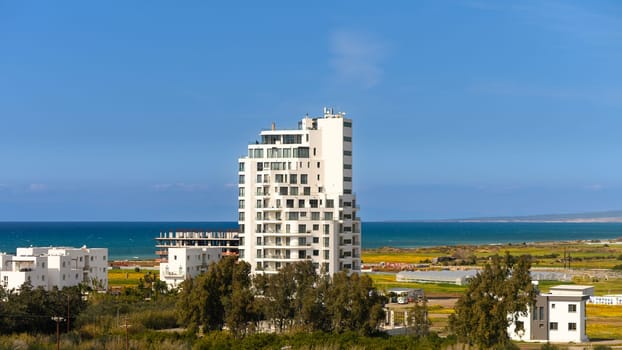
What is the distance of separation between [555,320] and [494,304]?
13303 millimetres

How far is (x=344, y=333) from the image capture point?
235 ft

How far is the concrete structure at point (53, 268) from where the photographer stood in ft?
324

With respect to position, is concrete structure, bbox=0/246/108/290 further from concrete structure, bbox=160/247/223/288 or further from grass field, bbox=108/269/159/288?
grass field, bbox=108/269/159/288

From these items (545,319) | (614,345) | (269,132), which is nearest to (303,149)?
(269,132)

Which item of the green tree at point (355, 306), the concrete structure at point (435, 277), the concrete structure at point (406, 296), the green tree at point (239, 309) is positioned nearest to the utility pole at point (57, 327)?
the green tree at point (239, 309)

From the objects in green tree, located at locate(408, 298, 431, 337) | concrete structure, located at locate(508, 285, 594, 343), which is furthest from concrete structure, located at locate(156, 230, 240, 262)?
concrete structure, located at locate(508, 285, 594, 343)

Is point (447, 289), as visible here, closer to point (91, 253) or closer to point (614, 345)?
point (91, 253)

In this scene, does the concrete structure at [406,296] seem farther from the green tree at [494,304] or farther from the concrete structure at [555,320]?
the green tree at [494,304]

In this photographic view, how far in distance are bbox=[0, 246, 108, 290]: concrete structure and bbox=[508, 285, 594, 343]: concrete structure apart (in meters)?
46.3

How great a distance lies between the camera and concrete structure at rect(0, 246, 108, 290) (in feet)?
324

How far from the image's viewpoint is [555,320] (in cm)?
8000

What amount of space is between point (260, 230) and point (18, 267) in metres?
25.1

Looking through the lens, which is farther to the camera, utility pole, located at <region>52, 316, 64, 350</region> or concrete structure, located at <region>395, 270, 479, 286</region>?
concrete structure, located at <region>395, 270, 479, 286</region>

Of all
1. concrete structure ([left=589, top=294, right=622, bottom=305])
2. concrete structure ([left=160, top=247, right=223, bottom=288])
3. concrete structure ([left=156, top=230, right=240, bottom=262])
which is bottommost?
concrete structure ([left=589, top=294, right=622, bottom=305])
